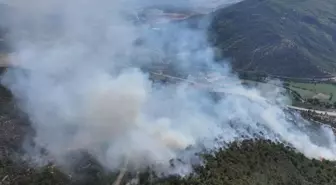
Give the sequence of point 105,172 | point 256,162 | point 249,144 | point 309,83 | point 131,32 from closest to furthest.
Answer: point 105,172 < point 256,162 < point 249,144 < point 131,32 < point 309,83

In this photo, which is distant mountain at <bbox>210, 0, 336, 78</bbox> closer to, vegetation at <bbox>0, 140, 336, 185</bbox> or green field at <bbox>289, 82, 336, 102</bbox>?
green field at <bbox>289, 82, 336, 102</bbox>

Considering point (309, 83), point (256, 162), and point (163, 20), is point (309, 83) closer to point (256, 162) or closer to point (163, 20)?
point (163, 20)

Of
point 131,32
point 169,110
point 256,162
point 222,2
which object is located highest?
point 222,2

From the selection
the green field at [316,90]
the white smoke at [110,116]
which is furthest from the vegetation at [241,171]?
the green field at [316,90]

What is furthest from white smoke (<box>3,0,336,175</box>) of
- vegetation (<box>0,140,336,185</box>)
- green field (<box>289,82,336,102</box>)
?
green field (<box>289,82,336,102</box>)

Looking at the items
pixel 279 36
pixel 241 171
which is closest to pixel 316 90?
pixel 279 36

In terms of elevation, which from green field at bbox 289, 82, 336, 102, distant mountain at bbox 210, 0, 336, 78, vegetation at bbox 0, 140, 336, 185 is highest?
distant mountain at bbox 210, 0, 336, 78

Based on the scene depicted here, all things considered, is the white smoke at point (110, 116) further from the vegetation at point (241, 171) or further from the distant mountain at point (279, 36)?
the distant mountain at point (279, 36)

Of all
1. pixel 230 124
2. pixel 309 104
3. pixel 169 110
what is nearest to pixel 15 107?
pixel 169 110
